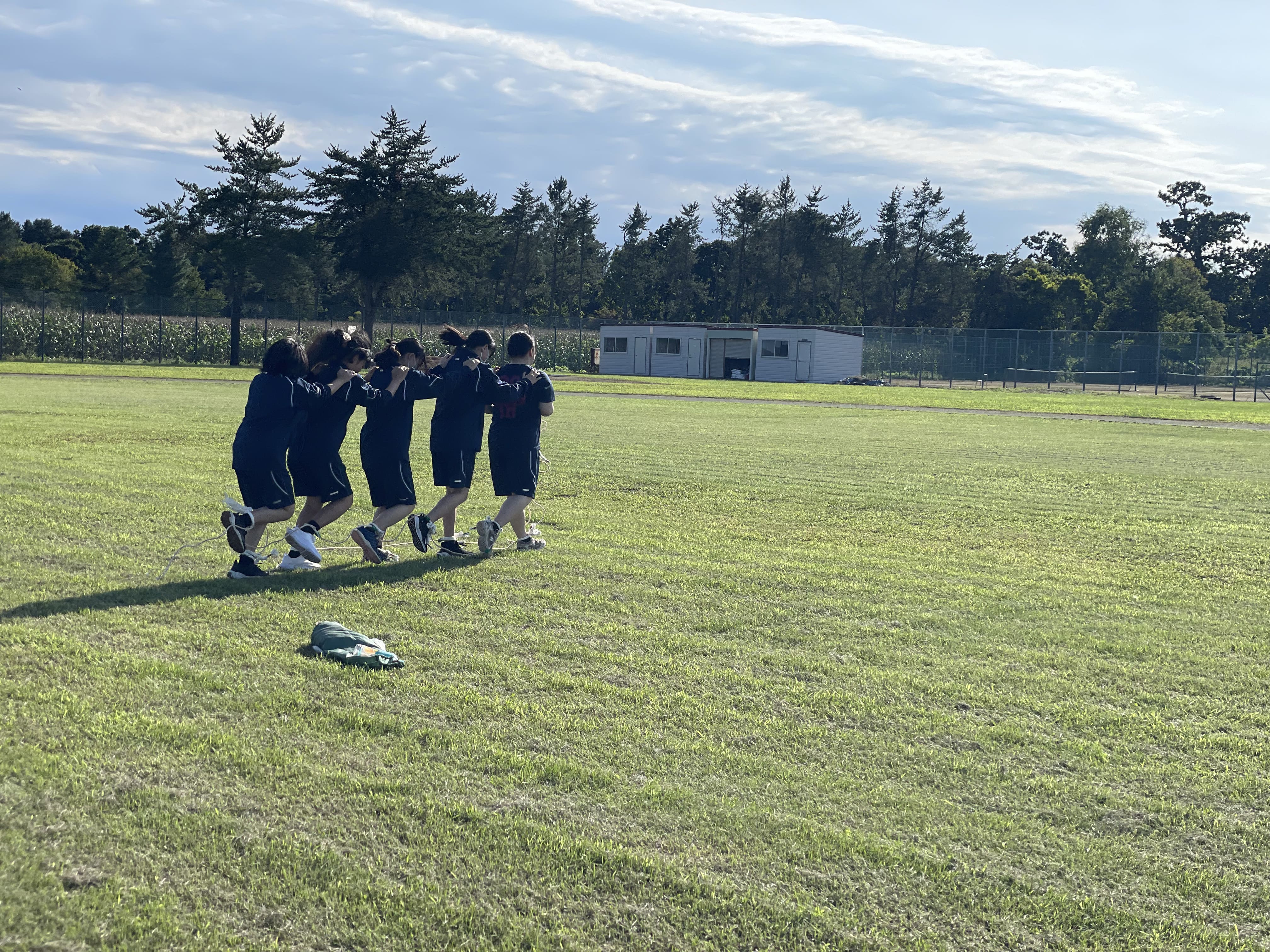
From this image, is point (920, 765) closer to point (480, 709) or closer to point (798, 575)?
point (480, 709)

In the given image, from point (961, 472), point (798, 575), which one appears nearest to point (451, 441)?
point (798, 575)

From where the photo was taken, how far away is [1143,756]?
13.9 feet

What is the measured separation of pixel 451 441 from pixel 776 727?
13.5 ft

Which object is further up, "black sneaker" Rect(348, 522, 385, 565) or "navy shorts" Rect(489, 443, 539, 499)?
"navy shorts" Rect(489, 443, 539, 499)

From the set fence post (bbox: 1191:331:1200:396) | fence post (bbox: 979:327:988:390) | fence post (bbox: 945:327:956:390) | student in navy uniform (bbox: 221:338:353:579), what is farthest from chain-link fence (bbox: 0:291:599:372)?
student in navy uniform (bbox: 221:338:353:579)

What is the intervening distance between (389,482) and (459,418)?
681 millimetres

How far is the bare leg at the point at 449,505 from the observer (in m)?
7.84

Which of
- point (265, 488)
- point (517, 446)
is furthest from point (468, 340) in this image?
point (265, 488)

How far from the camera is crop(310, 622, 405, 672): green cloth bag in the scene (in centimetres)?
498

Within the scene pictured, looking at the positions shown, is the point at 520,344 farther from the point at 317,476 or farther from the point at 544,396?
the point at 317,476

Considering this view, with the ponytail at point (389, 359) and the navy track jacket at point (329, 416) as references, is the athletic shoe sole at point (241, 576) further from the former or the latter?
the ponytail at point (389, 359)

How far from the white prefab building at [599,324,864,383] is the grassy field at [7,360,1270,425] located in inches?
329

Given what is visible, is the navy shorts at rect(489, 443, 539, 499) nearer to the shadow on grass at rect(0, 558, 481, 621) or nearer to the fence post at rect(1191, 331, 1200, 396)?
the shadow on grass at rect(0, 558, 481, 621)

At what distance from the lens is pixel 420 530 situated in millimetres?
7555
